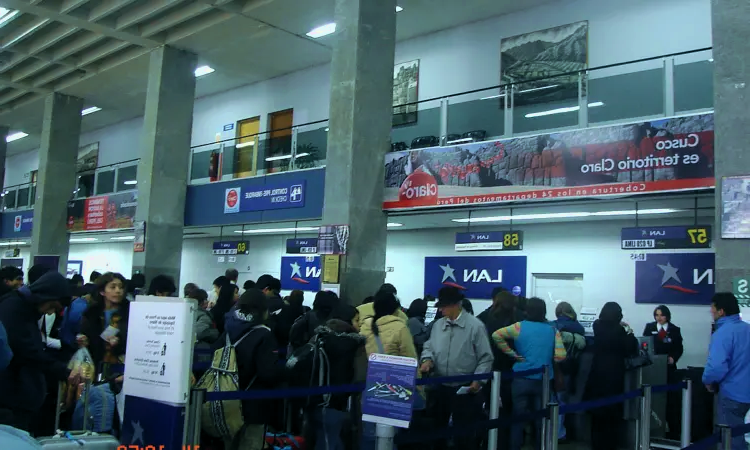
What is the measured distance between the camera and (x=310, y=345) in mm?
4934

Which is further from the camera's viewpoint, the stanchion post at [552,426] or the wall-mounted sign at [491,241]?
the wall-mounted sign at [491,241]

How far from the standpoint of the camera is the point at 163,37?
15258 millimetres

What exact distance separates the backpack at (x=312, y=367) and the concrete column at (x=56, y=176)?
1589cm

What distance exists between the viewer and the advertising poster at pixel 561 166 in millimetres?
8195

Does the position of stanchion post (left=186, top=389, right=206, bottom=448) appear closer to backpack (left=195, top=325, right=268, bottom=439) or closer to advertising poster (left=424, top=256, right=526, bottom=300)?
backpack (left=195, top=325, right=268, bottom=439)

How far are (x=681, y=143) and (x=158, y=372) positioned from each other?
7067mm

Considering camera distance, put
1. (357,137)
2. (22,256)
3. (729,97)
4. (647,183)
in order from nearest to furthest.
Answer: (729,97), (647,183), (357,137), (22,256)

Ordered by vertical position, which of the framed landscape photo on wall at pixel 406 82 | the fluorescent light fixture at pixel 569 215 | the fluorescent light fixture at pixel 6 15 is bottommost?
the fluorescent light fixture at pixel 569 215

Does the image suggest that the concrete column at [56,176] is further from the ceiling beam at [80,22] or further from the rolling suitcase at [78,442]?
the rolling suitcase at [78,442]

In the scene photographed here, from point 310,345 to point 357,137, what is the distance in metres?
6.10

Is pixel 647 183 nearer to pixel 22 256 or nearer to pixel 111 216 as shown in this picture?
pixel 111 216

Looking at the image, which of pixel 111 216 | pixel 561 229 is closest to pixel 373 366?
pixel 561 229

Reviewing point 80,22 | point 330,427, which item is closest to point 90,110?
point 80,22

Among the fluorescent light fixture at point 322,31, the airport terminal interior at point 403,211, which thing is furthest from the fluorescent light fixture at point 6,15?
the fluorescent light fixture at point 322,31
